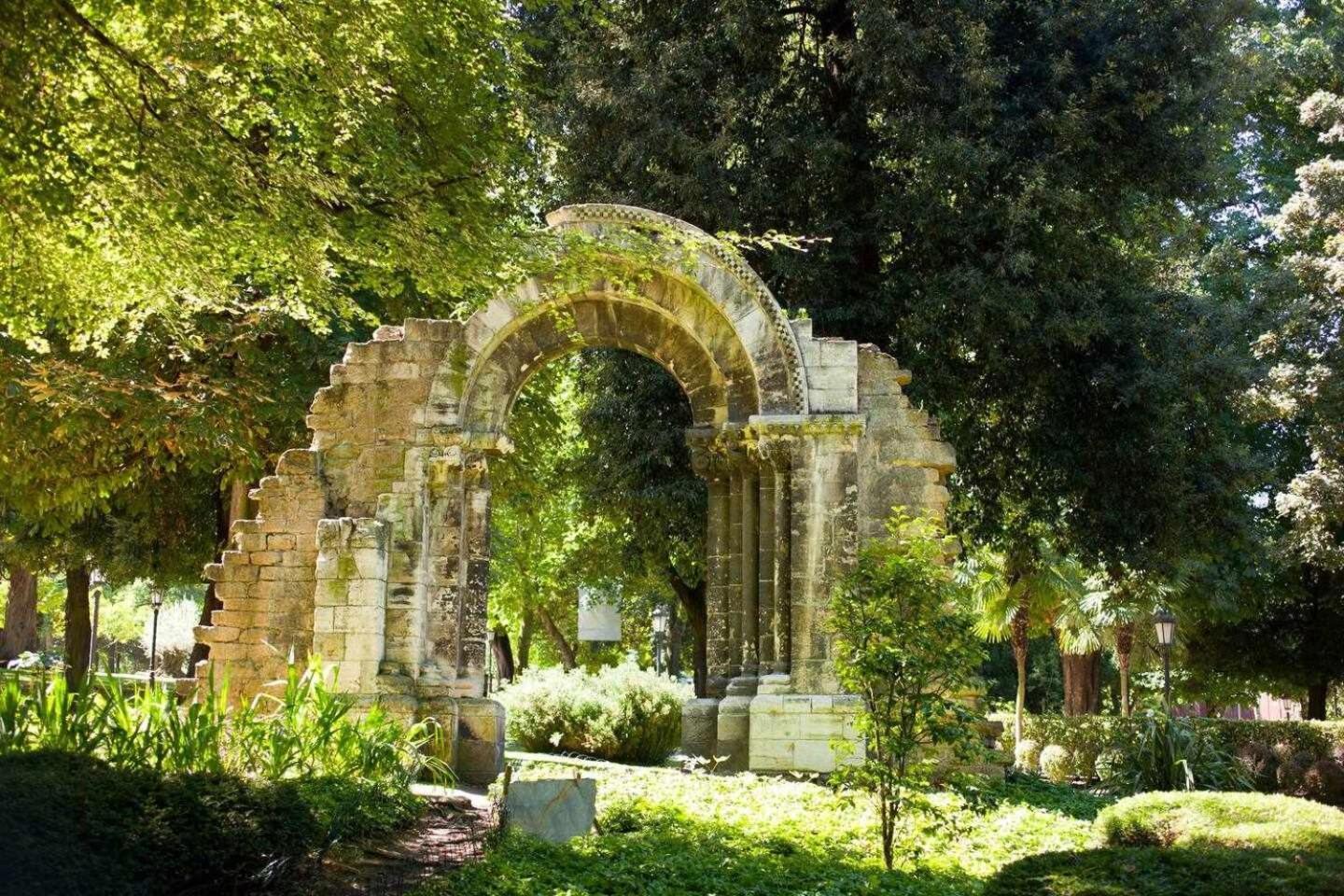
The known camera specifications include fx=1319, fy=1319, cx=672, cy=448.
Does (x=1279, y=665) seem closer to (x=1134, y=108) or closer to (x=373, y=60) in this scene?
(x=1134, y=108)

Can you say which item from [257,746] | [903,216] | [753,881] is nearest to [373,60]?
[257,746]

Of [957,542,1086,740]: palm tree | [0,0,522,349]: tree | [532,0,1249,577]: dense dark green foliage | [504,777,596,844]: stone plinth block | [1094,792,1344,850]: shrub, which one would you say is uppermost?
[532,0,1249,577]: dense dark green foliage

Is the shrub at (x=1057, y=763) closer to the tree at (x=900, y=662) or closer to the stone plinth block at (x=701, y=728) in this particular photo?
the stone plinth block at (x=701, y=728)

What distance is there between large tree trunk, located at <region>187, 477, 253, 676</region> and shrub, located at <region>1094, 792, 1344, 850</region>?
11.3m

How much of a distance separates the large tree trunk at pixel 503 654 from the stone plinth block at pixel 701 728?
21.8m

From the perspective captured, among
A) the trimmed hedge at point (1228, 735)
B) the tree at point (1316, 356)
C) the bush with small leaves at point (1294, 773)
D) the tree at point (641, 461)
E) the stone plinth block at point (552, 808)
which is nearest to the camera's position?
the stone plinth block at point (552, 808)

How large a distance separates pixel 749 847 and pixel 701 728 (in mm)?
3976

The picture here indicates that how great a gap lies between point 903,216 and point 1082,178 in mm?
2610

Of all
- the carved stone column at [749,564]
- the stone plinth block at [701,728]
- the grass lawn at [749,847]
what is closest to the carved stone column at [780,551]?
the carved stone column at [749,564]

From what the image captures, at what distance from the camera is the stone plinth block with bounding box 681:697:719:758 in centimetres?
1291

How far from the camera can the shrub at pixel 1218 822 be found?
6.68 metres

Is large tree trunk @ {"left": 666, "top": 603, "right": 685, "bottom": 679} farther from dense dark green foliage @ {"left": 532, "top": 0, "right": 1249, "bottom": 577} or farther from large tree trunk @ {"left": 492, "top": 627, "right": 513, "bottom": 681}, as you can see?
dense dark green foliage @ {"left": 532, "top": 0, "right": 1249, "bottom": 577}

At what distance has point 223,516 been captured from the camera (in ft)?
61.0

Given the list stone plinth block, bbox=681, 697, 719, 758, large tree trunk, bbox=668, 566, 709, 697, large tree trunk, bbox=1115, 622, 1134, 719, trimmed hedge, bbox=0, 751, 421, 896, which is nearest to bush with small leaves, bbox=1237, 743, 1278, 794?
large tree trunk, bbox=1115, 622, 1134, 719
